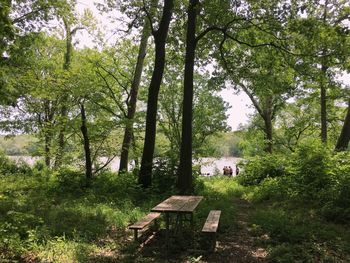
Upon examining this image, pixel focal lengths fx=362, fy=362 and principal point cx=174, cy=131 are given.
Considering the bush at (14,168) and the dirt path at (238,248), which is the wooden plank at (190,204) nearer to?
the dirt path at (238,248)

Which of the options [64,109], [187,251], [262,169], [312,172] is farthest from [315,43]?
[64,109]

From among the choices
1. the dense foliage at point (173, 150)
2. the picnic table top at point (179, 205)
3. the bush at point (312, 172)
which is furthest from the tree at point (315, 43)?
the picnic table top at point (179, 205)

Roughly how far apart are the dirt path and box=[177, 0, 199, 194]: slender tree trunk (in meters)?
3.59

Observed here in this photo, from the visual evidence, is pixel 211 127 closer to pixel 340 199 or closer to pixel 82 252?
pixel 340 199

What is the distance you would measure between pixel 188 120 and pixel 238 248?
6093 millimetres

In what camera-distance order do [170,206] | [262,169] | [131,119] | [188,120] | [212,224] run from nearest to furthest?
1. [212,224]
2. [170,206]
3. [188,120]
4. [131,119]
5. [262,169]

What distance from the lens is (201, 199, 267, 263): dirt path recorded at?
5.93 meters

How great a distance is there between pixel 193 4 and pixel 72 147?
461 inches

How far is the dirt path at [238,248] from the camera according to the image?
Result: 19.5ft

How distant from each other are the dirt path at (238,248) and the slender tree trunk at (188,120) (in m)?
3.59

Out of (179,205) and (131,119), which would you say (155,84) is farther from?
(179,205)

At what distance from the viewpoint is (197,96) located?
26.9 m

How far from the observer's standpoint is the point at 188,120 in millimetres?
12039

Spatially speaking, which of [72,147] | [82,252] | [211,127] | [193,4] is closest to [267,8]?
[193,4]
